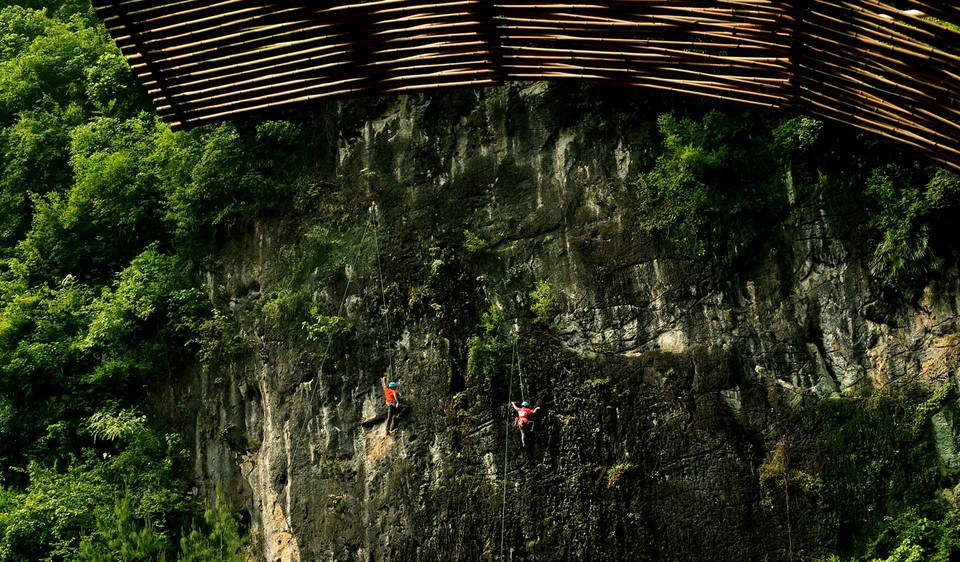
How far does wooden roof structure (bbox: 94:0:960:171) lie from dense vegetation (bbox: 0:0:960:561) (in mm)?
8460

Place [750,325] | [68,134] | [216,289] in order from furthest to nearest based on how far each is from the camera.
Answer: [68,134] → [216,289] → [750,325]

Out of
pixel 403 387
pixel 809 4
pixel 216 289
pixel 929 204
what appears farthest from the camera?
pixel 216 289

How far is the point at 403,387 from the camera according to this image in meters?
13.9

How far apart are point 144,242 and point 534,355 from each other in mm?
7435

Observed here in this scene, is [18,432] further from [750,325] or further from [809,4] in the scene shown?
[809,4]

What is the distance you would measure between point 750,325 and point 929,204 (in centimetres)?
236

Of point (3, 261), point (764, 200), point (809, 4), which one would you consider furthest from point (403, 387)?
point (809, 4)

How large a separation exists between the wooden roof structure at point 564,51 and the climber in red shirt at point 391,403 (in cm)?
830

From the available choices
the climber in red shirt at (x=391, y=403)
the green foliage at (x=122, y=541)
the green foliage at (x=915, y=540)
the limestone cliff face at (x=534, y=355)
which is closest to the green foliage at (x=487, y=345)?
the limestone cliff face at (x=534, y=355)

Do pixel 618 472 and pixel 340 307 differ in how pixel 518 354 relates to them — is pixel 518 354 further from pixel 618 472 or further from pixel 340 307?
pixel 340 307

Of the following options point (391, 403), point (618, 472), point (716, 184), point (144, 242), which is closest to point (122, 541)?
point (391, 403)

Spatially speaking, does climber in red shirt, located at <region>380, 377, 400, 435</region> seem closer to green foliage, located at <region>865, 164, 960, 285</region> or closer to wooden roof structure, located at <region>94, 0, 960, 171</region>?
green foliage, located at <region>865, 164, 960, 285</region>

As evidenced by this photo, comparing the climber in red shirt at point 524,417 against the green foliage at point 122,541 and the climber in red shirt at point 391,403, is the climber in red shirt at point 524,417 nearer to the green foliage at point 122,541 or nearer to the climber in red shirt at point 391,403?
the climber in red shirt at point 391,403

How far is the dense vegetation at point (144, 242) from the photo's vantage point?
1298 centimetres
